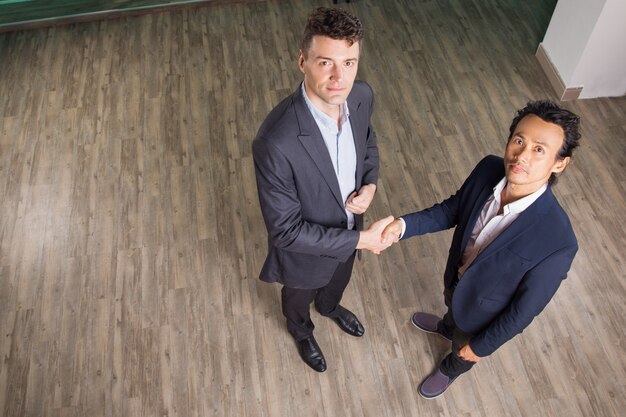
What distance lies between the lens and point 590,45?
3.81m

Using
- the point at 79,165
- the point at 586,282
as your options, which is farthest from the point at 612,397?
the point at 79,165

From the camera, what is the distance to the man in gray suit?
1719 millimetres

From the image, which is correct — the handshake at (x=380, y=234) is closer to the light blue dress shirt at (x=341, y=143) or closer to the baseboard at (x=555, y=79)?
the light blue dress shirt at (x=341, y=143)

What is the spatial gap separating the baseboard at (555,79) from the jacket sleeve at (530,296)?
263cm

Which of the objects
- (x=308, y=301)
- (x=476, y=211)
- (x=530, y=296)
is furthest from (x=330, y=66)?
(x=308, y=301)

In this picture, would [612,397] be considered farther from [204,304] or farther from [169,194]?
[169,194]

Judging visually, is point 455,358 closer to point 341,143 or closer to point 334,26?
point 341,143

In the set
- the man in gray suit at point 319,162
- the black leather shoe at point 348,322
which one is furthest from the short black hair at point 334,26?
the black leather shoe at point 348,322

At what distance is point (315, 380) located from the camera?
2.81 meters

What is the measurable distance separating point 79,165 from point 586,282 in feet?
10.9

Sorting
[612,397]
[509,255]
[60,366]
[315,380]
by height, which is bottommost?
[60,366]

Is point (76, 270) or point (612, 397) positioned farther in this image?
point (76, 270)

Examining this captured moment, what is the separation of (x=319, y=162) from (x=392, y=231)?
512mm

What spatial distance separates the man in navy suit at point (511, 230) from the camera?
5.67 feet
